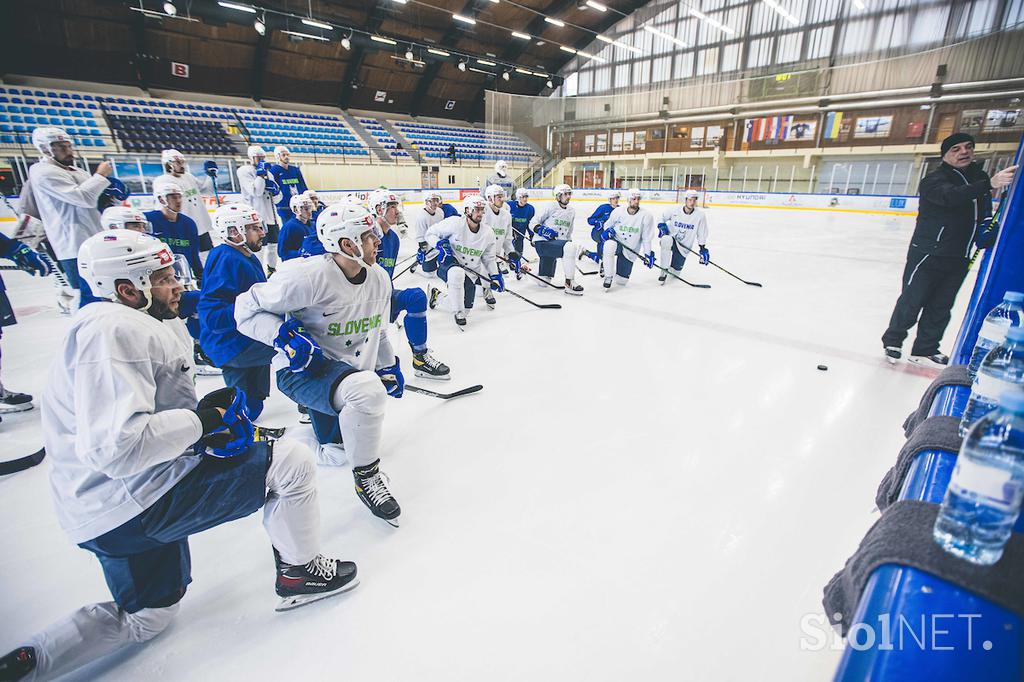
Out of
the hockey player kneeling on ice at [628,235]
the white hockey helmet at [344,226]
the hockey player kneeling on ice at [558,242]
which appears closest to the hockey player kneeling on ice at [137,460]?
the white hockey helmet at [344,226]

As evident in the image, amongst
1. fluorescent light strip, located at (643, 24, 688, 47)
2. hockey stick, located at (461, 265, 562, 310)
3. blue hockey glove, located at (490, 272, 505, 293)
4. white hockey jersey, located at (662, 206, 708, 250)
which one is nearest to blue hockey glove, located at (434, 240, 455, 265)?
hockey stick, located at (461, 265, 562, 310)

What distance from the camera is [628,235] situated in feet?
23.3

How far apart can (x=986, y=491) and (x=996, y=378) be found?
0.58m

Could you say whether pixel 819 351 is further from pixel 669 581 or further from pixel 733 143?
pixel 733 143

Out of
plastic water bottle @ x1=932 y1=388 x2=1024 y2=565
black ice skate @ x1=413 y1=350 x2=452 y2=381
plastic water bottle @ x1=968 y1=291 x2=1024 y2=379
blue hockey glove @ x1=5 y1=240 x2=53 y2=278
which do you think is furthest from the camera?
blue hockey glove @ x1=5 y1=240 x2=53 y2=278

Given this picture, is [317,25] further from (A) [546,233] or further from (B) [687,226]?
(B) [687,226]

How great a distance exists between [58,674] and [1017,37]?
22324mm

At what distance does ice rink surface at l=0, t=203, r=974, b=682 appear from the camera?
153cm

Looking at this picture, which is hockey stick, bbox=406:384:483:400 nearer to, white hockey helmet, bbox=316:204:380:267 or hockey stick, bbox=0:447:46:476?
white hockey helmet, bbox=316:204:380:267

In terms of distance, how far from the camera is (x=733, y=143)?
1889cm

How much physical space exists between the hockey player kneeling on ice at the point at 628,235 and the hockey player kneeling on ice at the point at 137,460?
5.94 meters

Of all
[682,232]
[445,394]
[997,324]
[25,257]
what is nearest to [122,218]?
[25,257]

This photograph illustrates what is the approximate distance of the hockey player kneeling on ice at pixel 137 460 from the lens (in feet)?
4.04

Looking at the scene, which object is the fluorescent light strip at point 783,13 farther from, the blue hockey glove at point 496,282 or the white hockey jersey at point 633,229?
the blue hockey glove at point 496,282
